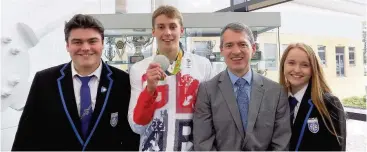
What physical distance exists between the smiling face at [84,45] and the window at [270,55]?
2.33 m

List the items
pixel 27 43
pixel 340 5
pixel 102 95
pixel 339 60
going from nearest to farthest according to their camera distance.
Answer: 1. pixel 102 95
2. pixel 27 43
3. pixel 340 5
4. pixel 339 60

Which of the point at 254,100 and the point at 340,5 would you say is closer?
the point at 254,100

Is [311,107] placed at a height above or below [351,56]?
below

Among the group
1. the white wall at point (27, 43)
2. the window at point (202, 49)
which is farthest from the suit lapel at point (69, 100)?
the window at point (202, 49)

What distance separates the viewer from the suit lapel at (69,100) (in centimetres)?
160

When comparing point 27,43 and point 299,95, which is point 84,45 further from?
point 27,43

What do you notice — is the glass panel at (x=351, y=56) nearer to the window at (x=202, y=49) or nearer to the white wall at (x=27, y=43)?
the window at (x=202, y=49)

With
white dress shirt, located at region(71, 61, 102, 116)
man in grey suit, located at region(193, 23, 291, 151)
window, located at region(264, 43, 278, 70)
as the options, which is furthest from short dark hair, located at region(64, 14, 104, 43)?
window, located at region(264, 43, 278, 70)

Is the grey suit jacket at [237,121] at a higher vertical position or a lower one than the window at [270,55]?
lower

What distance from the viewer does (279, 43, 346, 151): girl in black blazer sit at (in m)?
1.59

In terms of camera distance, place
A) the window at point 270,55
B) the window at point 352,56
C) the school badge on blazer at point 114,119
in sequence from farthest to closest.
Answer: the window at point 352,56, the window at point 270,55, the school badge on blazer at point 114,119

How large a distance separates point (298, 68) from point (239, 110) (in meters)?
0.44

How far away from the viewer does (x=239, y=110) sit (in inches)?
62.7

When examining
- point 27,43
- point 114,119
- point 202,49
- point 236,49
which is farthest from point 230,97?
point 27,43
